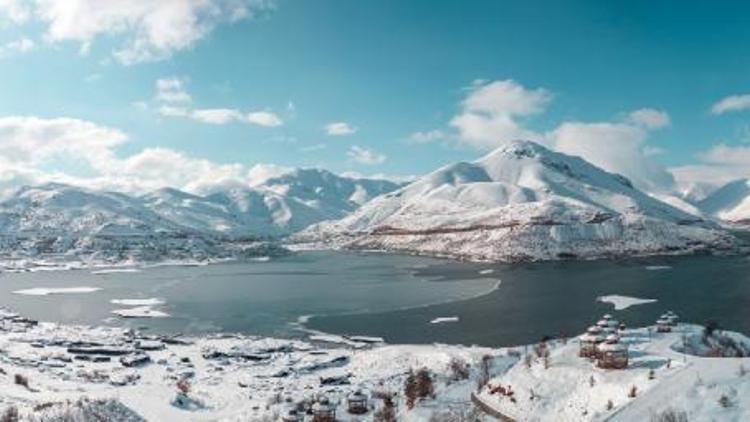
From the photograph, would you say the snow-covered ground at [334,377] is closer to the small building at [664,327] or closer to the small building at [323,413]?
the small building at [664,327]

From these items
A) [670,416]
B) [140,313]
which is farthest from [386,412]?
[140,313]

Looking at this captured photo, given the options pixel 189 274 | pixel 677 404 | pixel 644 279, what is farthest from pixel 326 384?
pixel 189 274

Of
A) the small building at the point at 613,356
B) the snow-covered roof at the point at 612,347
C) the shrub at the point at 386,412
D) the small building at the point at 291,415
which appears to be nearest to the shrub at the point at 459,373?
the shrub at the point at 386,412

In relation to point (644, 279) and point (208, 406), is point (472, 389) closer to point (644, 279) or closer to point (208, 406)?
point (208, 406)

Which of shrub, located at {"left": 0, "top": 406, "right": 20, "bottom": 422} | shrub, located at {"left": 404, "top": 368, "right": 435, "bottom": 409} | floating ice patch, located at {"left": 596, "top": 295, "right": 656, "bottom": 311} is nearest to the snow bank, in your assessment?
floating ice patch, located at {"left": 596, "top": 295, "right": 656, "bottom": 311}

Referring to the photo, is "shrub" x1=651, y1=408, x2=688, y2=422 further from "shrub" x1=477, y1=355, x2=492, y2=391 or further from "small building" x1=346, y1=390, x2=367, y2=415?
"small building" x1=346, y1=390, x2=367, y2=415
